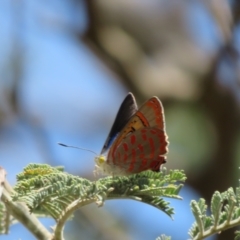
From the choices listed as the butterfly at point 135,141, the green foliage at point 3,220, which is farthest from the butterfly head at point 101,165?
the green foliage at point 3,220

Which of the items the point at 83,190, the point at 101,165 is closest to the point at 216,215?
the point at 83,190

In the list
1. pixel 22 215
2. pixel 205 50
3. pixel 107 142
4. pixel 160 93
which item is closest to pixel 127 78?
pixel 160 93

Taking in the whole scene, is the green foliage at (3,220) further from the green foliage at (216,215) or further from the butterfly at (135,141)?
the green foliage at (216,215)

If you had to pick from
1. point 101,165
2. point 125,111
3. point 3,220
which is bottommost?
point 3,220

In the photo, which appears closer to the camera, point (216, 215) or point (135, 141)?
point (216, 215)

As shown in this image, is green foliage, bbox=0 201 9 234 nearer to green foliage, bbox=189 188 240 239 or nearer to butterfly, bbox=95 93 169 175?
butterfly, bbox=95 93 169 175

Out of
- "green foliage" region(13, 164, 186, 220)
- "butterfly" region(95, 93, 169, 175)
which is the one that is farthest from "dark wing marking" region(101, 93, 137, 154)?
Answer: "green foliage" region(13, 164, 186, 220)

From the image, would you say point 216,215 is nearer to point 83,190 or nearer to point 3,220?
point 83,190
